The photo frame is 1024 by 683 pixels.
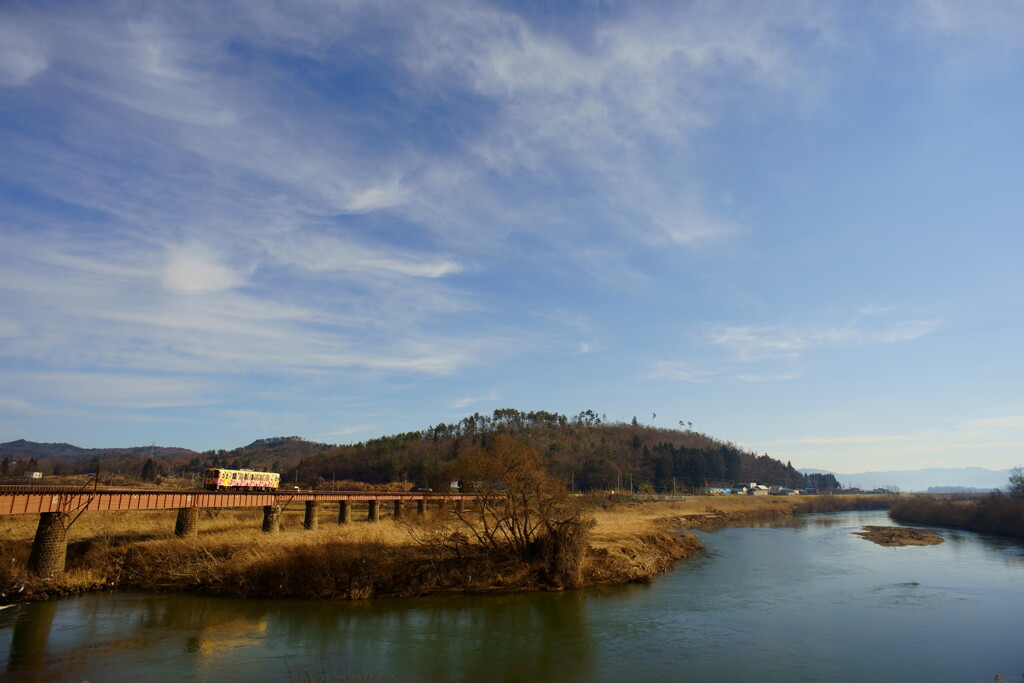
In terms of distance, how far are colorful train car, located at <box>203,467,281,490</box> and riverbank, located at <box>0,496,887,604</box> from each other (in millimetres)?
10072

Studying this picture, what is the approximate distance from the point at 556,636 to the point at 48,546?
33.8 m

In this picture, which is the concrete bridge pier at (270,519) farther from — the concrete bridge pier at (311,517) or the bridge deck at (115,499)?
the concrete bridge pier at (311,517)

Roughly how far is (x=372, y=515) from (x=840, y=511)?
14451cm

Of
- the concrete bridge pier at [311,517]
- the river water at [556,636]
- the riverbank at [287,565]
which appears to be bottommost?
the river water at [556,636]

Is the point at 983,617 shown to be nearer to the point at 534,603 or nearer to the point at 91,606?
the point at 534,603

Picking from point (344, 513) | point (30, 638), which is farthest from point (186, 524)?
point (344, 513)

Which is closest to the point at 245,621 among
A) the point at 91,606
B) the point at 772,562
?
the point at 91,606

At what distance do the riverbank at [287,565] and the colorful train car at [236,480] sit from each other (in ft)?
33.0

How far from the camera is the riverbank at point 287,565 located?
38656 mm

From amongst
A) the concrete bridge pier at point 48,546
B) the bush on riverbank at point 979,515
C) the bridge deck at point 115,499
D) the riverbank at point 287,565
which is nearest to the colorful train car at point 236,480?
the bridge deck at point 115,499

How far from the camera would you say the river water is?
25000 millimetres

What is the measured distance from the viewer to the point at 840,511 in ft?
524

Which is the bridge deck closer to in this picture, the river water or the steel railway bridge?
the steel railway bridge

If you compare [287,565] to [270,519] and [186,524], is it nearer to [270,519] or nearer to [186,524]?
[186,524]
